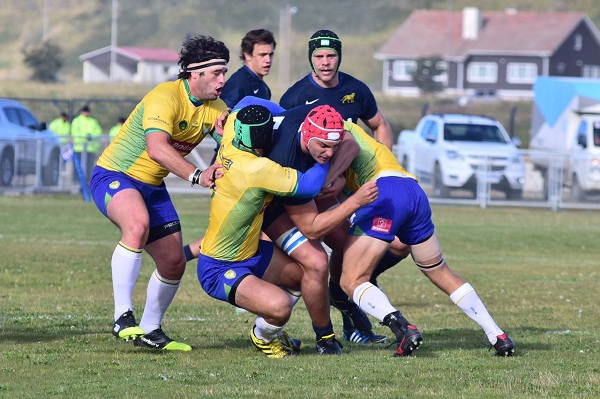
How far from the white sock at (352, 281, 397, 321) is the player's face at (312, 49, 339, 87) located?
182cm

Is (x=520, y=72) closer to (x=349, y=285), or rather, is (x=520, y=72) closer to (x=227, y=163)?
(x=349, y=285)

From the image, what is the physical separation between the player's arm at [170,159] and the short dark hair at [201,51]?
590 millimetres

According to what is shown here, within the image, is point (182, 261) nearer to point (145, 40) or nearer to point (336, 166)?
point (336, 166)

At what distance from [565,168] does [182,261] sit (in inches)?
802

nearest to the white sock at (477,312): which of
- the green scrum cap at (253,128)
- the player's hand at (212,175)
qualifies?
the green scrum cap at (253,128)

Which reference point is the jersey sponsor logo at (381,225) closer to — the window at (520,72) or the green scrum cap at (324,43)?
the green scrum cap at (324,43)

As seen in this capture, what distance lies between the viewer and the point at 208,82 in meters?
8.21

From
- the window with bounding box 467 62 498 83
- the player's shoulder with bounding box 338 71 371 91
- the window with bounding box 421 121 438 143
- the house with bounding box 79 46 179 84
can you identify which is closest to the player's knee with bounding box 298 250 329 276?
the player's shoulder with bounding box 338 71 371 91

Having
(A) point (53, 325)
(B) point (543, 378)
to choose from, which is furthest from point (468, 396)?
(A) point (53, 325)

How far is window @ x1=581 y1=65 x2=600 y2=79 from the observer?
325 feet

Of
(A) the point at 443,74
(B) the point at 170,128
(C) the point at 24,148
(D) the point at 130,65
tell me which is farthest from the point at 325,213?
(D) the point at 130,65

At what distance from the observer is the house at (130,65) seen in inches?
3814

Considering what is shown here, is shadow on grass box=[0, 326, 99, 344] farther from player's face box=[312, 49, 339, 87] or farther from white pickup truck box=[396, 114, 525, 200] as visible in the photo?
white pickup truck box=[396, 114, 525, 200]

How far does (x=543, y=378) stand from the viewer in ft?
22.6
